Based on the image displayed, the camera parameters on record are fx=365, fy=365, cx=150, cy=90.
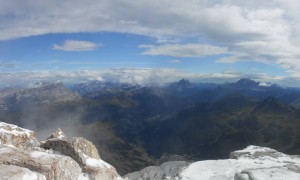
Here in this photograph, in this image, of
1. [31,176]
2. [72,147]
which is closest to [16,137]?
[72,147]

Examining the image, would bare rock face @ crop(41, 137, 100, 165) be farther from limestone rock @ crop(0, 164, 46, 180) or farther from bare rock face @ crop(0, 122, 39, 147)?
limestone rock @ crop(0, 164, 46, 180)

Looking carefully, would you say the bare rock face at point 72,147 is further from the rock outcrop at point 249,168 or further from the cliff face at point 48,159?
the rock outcrop at point 249,168

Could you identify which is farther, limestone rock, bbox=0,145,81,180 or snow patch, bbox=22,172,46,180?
limestone rock, bbox=0,145,81,180

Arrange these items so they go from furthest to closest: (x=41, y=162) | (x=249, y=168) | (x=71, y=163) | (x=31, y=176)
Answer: (x=249, y=168) → (x=71, y=163) → (x=41, y=162) → (x=31, y=176)

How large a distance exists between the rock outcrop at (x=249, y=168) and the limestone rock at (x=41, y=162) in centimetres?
2795

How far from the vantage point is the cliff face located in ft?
122

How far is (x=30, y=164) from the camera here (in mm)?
38062

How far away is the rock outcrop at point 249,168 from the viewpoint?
5691cm

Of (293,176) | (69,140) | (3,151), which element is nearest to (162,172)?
(293,176)

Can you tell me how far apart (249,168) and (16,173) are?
4500 cm

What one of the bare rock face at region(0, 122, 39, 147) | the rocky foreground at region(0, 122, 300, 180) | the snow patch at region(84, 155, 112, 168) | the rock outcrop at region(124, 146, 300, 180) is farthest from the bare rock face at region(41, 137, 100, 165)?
the rock outcrop at region(124, 146, 300, 180)

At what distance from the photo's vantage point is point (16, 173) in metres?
34.8

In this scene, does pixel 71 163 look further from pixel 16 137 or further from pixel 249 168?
pixel 249 168

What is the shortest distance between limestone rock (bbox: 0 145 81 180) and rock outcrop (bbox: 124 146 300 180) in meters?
28.0
